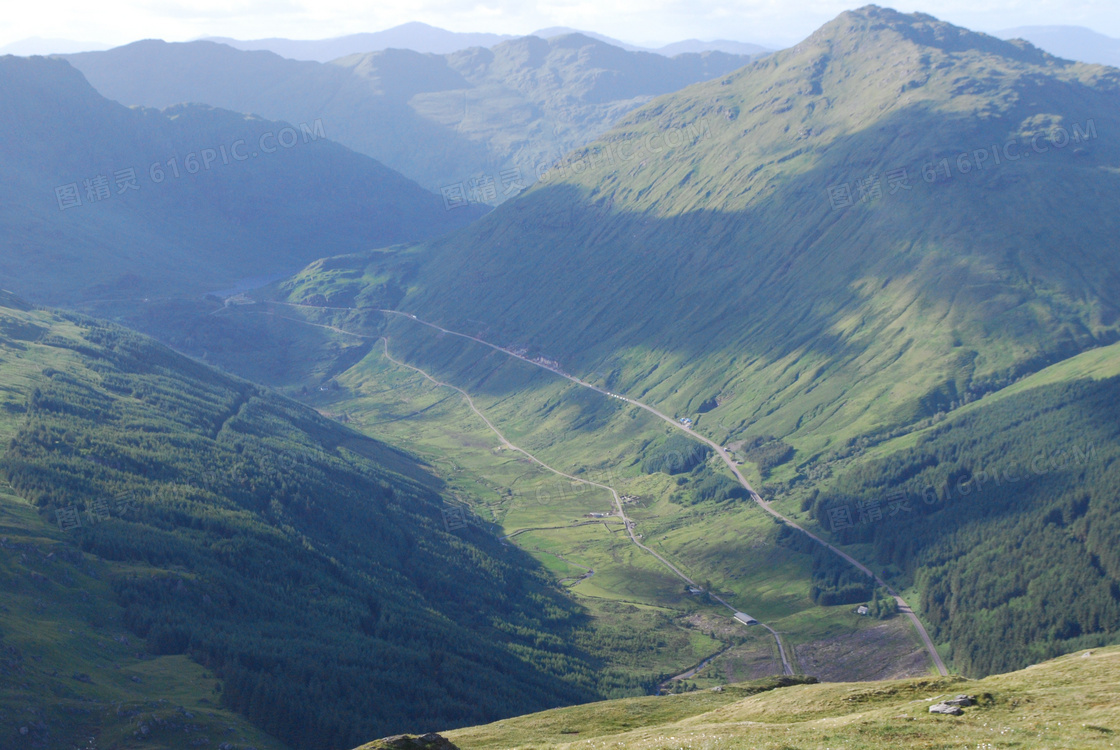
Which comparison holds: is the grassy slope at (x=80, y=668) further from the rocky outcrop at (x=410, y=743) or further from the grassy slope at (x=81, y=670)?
the rocky outcrop at (x=410, y=743)

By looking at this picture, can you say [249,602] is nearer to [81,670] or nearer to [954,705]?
[81,670]

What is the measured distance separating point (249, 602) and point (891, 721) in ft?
352

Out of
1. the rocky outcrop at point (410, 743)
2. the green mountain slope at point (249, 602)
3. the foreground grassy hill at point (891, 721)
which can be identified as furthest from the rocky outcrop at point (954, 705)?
the green mountain slope at point (249, 602)

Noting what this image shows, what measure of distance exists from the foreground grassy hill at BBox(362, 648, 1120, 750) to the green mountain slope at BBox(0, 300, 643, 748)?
116ft

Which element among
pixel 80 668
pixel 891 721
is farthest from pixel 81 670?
pixel 891 721

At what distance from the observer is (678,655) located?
579 ft

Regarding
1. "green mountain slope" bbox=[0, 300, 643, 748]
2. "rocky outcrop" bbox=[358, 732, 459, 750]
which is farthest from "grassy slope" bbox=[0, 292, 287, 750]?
"rocky outcrop" bbox=[358, 732, 459, 750]

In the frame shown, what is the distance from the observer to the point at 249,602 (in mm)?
136375

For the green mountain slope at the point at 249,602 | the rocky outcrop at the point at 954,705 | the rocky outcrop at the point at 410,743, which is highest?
the rocky outcrop at the point at 954,705

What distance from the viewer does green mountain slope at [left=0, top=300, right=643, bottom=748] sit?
353ft

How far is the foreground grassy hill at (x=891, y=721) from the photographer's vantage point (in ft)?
190

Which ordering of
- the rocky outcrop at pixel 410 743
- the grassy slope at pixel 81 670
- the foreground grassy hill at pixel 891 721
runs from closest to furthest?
the foreground grassy hill at pixel 891 721
the rocky outcrop at pixel 410 743
the grassy slope at pixel 81 670

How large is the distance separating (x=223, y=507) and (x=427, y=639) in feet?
171

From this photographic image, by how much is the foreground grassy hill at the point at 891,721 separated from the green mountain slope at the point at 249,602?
116ft
